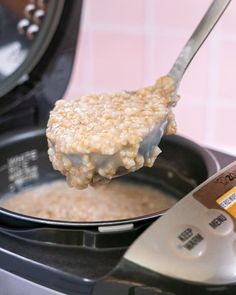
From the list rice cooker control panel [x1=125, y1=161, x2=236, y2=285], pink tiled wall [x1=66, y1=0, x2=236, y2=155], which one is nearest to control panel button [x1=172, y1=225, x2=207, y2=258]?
rice cooker control panel [x1=125, y1=161, x2=236, y2=285]

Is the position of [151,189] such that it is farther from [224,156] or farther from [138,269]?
[138,269]

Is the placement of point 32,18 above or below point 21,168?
above

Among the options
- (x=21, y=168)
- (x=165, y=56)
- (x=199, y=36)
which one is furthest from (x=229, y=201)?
(x=165, y=56)

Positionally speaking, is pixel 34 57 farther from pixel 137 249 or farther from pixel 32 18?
pixel 137 249

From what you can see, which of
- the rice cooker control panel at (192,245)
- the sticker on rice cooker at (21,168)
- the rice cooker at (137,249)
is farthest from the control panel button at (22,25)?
the rice cooker control panel at (192,245)

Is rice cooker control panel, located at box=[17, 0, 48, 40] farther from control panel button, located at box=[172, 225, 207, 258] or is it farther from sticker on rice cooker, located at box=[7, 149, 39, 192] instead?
control panel button, located at box=[172, 225, 207, 258]

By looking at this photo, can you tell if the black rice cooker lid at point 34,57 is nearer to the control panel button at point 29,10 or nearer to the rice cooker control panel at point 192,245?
the control panel button at point 29,10

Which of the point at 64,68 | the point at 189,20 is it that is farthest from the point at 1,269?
the point at 189,20
